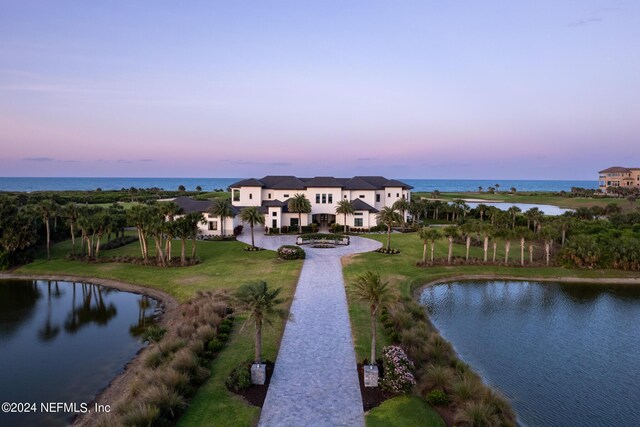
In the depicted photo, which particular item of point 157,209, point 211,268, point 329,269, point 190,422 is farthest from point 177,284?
point 190,422

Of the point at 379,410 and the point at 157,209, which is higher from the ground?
the point at 157,209

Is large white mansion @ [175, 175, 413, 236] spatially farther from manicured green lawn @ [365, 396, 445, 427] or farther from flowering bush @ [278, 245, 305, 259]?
manicured green lawn @ [365, 396, 445, 427]

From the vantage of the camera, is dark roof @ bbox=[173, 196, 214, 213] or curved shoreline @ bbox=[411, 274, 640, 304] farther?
dark roof @ bbox=[173, 196, 214, 213]

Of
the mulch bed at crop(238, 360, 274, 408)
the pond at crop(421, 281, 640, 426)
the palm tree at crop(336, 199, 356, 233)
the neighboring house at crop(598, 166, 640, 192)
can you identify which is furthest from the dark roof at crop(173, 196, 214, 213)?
the neighboring house at crop(598, 166, 640, 192)

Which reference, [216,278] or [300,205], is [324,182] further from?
Result: [216,278]

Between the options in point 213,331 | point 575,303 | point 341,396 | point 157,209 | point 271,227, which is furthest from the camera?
point 271,227

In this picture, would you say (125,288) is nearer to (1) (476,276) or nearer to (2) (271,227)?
(2) (271,227)

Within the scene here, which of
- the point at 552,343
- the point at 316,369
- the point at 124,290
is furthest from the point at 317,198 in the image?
the point at 316,369
